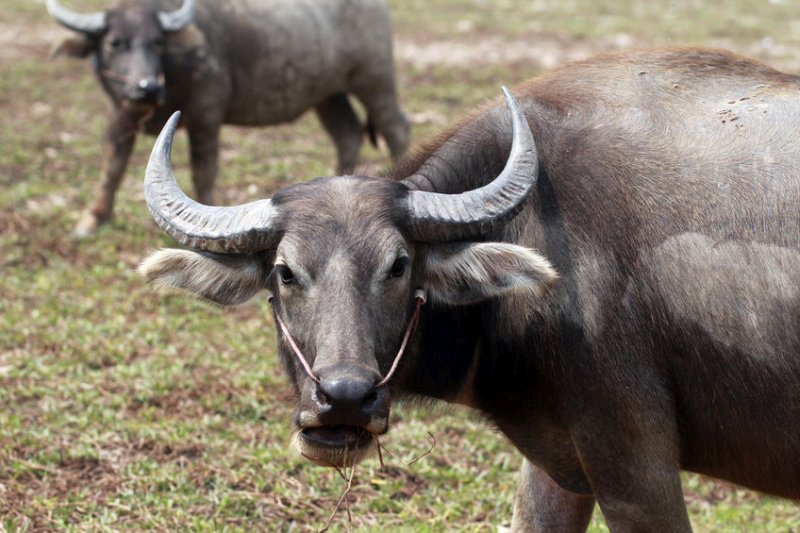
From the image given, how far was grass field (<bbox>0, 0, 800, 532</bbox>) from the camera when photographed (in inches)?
200

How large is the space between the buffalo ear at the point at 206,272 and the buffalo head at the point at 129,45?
15.9 ft

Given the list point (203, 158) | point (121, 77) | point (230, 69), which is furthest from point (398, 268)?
point (230, 69)

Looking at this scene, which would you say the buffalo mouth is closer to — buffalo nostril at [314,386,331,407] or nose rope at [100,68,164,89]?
buffalo nostril at [314,386,331,407]

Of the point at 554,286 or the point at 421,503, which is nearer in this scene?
the point at 554,286

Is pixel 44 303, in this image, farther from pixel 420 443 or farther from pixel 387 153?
pixel 387 153

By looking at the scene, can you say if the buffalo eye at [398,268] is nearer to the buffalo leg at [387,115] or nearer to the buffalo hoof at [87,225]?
the buffalo hoof at [87,225]

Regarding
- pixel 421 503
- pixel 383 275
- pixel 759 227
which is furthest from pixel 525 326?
pixel 421 503

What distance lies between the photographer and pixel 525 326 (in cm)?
389

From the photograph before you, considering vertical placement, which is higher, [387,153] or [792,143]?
[792,143]

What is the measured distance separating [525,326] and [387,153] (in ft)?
25.0

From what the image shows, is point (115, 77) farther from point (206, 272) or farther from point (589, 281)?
point (589, 281)

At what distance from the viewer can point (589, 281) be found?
12.5ft

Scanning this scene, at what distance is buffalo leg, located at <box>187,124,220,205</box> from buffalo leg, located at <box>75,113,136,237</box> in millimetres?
488

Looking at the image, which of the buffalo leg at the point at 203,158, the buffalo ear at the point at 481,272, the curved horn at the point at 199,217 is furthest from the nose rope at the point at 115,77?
the buffalo ear at the point at 481,272
